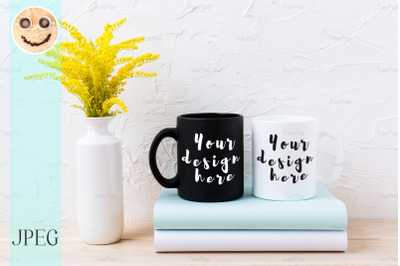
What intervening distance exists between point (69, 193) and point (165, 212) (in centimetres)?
28

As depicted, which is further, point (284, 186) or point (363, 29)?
point (363, 29)

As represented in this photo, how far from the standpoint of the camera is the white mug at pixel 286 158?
0.66 metres

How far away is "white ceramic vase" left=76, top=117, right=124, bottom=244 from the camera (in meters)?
0.66

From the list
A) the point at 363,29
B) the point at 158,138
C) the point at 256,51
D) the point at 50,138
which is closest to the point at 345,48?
the point at 363,29

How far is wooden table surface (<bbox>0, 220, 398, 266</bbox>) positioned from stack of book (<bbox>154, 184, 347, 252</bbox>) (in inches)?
0.4

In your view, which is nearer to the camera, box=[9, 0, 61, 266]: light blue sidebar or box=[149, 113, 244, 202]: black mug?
box=[149, 113, 244, 202]: black mug

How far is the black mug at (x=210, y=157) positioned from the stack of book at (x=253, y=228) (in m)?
0.04

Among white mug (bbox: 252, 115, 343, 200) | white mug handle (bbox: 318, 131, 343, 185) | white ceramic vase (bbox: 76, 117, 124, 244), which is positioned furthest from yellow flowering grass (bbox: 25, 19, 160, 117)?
white mug handle (bbox: 318, 131, 343, 185)

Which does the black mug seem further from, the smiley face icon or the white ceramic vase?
Answer: the smiley face icon

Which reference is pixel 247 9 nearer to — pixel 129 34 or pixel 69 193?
pixel 129 34

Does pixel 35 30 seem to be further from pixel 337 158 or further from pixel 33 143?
pixel 337 158

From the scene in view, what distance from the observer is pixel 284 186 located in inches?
26.4

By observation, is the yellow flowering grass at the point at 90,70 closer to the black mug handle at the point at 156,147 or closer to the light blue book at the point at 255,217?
the black mug handle at the point at 156,147

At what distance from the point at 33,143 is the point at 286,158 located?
1.71 ft
